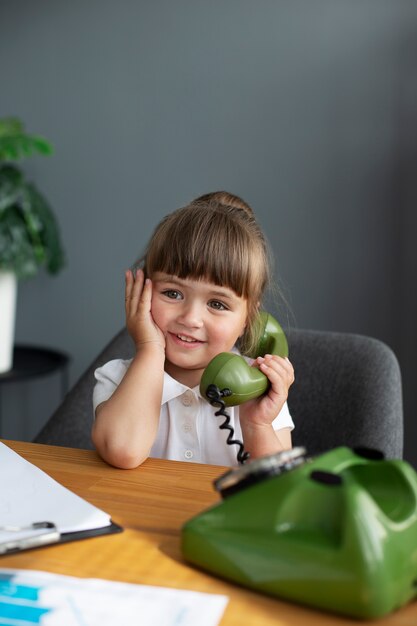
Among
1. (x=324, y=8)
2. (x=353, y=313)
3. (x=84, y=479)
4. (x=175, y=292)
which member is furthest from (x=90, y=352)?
(x=84, y=479)

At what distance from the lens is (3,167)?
2707 millimetres

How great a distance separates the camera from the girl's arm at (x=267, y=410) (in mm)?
1222

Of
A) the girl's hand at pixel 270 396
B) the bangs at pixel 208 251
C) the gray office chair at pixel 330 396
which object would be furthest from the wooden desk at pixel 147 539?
the gray office chair at pixel 330 396

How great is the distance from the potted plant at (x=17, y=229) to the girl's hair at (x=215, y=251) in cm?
131

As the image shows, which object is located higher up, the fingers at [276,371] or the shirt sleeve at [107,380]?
the fingers at [276,371]

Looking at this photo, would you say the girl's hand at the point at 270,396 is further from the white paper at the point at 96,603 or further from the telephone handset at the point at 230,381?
the white paper at the point at 96,603

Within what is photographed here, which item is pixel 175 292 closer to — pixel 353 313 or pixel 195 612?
pixel 195 612

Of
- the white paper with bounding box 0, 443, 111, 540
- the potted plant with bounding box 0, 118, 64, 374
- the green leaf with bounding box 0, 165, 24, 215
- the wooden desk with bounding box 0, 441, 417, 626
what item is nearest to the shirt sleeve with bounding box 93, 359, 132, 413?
the wooden desk with bounding box 0, 441, 417, 626

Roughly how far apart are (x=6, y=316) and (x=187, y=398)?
1.38 m

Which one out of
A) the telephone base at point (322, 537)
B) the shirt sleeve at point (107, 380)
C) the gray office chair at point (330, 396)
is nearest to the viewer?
the telephone base at point (322, 537)

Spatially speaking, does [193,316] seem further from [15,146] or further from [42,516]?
[15,146]

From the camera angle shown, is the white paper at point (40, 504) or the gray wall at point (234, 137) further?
the gray wall at point (234, 137)

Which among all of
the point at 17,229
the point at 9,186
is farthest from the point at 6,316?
the point at 9,186

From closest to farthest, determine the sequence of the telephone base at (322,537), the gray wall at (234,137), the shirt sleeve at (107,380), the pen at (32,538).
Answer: the telephone base at (322,537) → the pen at (32,538) → the shirt sleeve at (107,380) → the gray wall at (234,137)
